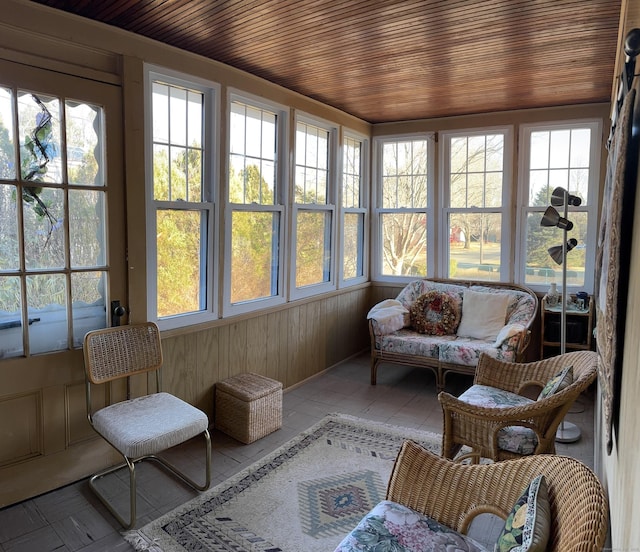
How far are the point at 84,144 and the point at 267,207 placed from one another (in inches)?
59.4

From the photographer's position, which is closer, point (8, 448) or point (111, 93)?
point (8, 448)

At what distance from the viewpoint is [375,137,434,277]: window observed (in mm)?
5312

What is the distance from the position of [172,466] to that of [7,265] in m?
1.43

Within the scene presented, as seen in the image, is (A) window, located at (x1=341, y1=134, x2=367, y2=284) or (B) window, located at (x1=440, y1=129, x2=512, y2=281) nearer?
(B) window, located at (x1=440, y1=129, x2=512, y2=281)

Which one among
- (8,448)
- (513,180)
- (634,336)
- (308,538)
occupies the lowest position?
(308,538)

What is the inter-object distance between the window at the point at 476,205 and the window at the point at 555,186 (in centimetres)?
19

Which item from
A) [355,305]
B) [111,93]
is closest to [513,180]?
[355,305]

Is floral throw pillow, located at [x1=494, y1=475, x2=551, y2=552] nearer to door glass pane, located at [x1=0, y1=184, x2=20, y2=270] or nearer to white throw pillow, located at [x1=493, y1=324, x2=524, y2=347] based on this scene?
door glass pane, located at [x1=0, y1=184, x2=20, y2=270]

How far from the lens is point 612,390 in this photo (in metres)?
1.21

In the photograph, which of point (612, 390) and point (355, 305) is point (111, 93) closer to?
point (612, 390)

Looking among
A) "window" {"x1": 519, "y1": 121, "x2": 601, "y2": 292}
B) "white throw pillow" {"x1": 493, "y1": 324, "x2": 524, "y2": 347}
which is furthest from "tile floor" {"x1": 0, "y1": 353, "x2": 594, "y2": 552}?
"window" {"x1": 519, "y1": 121, "x2": 601, "y2": 292}

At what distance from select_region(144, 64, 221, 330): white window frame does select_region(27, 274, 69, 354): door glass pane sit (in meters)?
0.50

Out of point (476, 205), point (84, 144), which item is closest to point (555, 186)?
point (476, 205)

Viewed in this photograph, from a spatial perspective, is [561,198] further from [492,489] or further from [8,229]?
[8,229]
